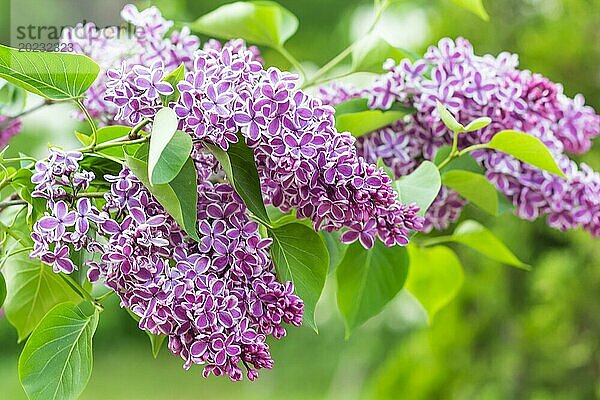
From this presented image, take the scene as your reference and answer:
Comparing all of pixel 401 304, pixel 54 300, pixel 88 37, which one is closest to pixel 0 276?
pixel 54 300

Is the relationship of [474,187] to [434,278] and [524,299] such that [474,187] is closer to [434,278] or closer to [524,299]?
[434,278]

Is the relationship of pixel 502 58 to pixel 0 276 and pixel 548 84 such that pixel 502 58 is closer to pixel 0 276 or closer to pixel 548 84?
pixel 548 84

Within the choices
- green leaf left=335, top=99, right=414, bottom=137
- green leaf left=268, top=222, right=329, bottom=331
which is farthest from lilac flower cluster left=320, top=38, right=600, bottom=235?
green leaf left=268, top=222, right=329, bottom=331

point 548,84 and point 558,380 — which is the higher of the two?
A: point 548,84

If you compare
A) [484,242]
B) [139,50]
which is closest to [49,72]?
[139,50]

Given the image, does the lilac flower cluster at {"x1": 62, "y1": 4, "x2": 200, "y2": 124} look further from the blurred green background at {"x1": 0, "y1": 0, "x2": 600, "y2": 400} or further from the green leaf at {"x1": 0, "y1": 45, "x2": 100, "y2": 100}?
the blurred green background at {"x1": 0, "y1": 0, "x2": 600, "y2": 400}

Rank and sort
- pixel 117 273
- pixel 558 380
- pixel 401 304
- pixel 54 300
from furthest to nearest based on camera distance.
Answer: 1. pixel 401 304
2. pixel 558 380
3. pixel 54 300
4. pixel 117 273

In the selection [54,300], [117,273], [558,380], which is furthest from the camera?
[558,380]

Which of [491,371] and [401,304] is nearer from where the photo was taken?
[491,371]
